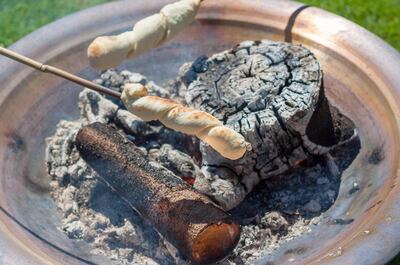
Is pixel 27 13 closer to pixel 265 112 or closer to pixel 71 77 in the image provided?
pixel 71 77

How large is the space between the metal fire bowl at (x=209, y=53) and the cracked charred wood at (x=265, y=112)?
230 millimetres

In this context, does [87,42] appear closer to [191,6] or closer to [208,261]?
[191,6]

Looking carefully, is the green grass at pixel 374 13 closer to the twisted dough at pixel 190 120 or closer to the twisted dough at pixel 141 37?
the twisted dough at pixel 141 37

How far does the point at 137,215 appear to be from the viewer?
262 cm

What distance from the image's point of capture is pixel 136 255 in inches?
97.4

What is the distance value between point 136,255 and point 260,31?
1.33 metres

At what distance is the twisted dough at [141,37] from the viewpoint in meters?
2.36

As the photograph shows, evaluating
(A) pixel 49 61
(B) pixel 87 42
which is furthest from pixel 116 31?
(A) pixel 49 61

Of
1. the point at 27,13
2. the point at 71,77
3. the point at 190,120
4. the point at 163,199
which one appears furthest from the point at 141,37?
the point at 27,13

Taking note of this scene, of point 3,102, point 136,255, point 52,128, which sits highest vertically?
point 3,102

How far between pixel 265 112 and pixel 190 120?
15.5 inches

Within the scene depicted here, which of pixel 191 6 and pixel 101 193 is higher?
pixel 191 6

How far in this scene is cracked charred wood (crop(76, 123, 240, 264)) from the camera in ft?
7.49

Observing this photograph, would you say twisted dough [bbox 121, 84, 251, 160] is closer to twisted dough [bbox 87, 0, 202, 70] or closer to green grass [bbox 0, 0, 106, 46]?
twisted dough [bbox 87, 0, 202, 70]
